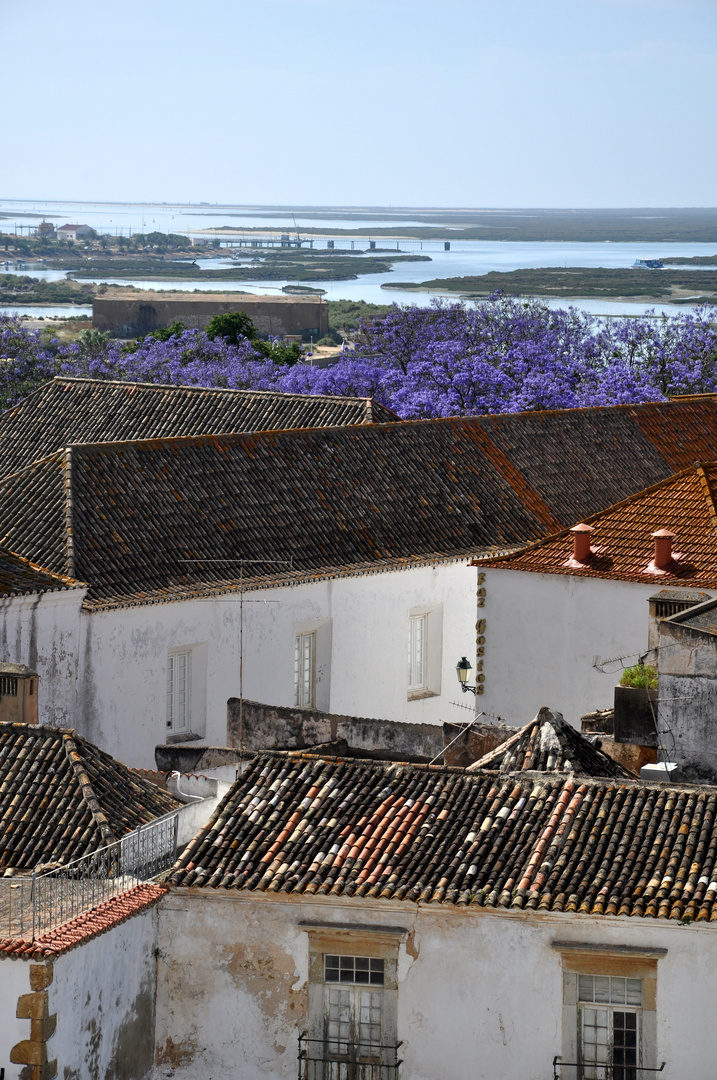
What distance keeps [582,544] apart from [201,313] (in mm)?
96112

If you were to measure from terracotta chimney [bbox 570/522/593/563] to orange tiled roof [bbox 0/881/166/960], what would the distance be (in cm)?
1778

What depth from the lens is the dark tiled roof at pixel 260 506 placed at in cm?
3466

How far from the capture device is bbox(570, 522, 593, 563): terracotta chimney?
37.4m

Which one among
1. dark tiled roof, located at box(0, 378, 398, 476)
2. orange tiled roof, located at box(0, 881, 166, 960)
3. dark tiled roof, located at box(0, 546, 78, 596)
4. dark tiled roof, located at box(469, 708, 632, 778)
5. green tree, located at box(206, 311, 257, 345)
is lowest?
orange tiled roof, located at box(0, 881, 166, 960)

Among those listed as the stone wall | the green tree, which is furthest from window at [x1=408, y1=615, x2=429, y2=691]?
the green tree

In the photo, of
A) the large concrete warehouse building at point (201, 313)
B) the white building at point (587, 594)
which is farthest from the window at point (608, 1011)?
the large concrete warehouse building at point (201, 313)

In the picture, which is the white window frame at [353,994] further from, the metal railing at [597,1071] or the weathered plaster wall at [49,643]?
the weathered plaster wall at [49,643]

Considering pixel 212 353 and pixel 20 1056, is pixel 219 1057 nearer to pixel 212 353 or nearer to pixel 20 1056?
pixel 20 1056

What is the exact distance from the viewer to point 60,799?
22.7m

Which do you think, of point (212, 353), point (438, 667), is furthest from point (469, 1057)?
point (212, 353)

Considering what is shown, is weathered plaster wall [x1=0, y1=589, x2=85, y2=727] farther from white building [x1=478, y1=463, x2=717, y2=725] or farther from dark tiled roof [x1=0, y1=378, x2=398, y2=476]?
dark tiled roof [x1=0, y1=378, x2=398, y2=476]

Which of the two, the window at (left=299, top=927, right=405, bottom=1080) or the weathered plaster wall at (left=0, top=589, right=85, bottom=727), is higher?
the weathered plaster wall at (left=0, top=589, right=85, bottom=727)

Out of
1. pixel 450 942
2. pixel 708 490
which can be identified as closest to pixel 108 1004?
pixel 450 942

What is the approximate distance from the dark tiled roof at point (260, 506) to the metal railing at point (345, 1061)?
13373 mm
